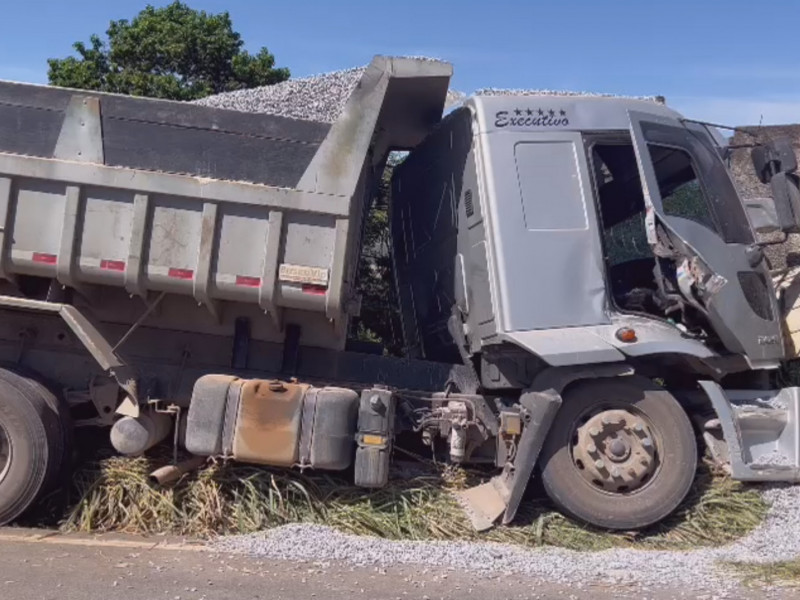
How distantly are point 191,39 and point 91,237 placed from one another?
1318 centimetres

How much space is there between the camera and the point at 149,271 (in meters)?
5.79

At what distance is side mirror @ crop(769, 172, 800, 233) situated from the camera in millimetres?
6082

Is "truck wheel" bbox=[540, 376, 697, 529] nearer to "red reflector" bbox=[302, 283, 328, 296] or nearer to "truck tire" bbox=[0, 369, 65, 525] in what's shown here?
"red reflector" bbox=[302, 283, 328, 296]

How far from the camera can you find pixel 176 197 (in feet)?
18.8

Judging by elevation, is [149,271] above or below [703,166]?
below

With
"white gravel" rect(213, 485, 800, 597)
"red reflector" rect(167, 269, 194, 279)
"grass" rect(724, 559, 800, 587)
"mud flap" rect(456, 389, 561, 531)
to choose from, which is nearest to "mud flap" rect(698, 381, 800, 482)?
"white gravel" rect(213, 485, 800, 597)

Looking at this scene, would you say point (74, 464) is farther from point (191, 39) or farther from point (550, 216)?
point (191, 39)

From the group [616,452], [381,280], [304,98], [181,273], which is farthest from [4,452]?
[616,452]

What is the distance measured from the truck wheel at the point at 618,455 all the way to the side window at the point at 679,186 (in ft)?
3.92

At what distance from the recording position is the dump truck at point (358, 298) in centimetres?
577

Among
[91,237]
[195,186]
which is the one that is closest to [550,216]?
[195,186]

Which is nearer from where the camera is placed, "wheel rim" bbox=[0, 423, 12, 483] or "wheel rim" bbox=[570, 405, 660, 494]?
"wheel rim" bbox=[0, 423, 12, 483]

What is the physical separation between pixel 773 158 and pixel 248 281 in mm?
3526

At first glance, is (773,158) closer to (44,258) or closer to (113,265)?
(113,265)
